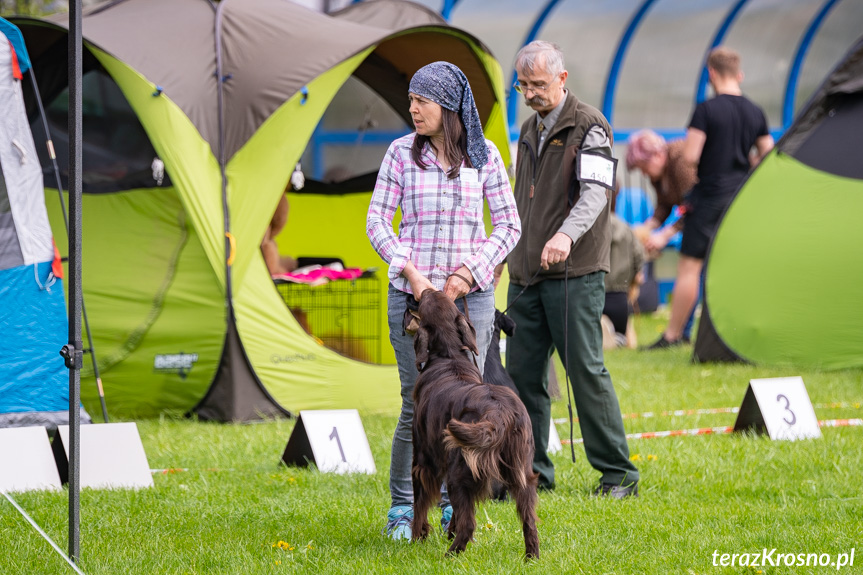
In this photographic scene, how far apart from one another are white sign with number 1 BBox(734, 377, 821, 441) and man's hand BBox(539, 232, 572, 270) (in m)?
1.84

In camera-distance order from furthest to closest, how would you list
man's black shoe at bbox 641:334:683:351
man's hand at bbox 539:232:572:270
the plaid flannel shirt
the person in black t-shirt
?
man's black shoe at bbox 641:334:683:351, the person in black t-shirt, man's hand at bbox 539:232:572:270, the plaid flannel shirt

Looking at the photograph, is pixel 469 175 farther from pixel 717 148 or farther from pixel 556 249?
pixel 717 148

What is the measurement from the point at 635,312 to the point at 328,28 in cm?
603

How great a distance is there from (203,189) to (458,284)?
9.37 feet

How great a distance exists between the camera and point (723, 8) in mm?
14562

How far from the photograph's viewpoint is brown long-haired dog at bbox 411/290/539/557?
3.05 meters

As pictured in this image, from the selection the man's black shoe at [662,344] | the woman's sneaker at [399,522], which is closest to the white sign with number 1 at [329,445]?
the woman's sneaker at [399,522]

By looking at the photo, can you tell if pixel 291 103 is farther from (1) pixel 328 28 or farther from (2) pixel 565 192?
(2) pixel 565 192

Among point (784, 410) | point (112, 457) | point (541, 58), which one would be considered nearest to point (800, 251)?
point (784, 410)

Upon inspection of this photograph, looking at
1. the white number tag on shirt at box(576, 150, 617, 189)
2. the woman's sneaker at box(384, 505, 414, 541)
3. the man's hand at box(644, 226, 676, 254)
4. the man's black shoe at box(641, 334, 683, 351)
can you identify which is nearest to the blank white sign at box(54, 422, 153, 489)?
the woman's sneaker at box(384, 505, 414, 541)

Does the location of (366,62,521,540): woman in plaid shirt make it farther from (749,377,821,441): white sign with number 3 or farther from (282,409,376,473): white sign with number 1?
(749,377,821,441): white sign with number 3

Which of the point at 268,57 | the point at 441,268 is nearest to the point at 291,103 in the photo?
the point at 268,57

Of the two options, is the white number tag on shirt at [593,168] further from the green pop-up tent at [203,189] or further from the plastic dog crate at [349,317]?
the plastic dog crate at [349,317]

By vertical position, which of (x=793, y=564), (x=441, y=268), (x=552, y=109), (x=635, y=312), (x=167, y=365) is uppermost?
(x=552, y=109)
